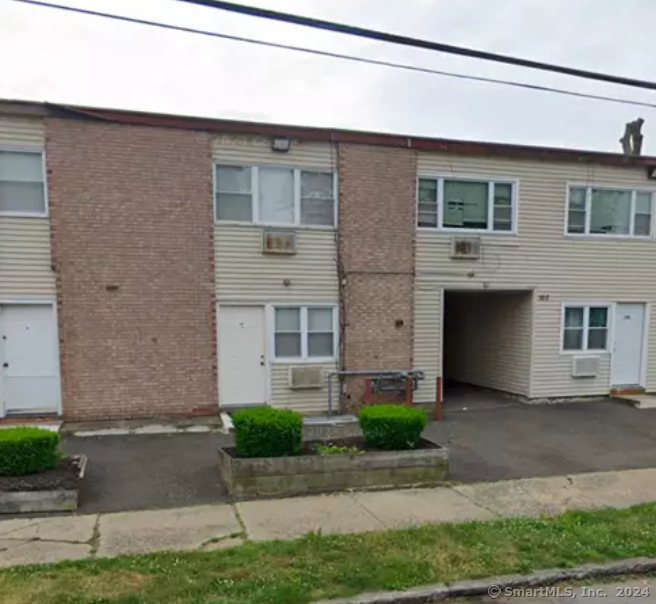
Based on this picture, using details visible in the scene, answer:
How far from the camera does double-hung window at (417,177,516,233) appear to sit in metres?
10.6

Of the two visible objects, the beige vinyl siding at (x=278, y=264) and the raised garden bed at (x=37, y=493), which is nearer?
the raised garden bed at (x=37, y=493)

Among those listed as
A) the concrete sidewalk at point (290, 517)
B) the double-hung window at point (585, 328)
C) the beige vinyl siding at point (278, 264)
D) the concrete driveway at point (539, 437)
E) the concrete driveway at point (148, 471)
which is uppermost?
the beige vinyl siding at point (278, 264)

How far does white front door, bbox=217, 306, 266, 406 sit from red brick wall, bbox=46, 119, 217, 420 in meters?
0.23

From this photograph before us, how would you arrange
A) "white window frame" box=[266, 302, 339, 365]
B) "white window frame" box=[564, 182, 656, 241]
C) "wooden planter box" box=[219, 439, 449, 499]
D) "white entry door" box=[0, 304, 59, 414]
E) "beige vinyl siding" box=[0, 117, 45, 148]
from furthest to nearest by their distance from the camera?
"white window frame" box=[564, 182, 656, 241] → "white window frame" box=[266, 302, 339, 365] → "white entry door" box=[0, 304, 59, 414] → "beige vinyl siding" box=[0, 117, 45, 148] → "wooden planter box" box=[219, 439, 449, 499]

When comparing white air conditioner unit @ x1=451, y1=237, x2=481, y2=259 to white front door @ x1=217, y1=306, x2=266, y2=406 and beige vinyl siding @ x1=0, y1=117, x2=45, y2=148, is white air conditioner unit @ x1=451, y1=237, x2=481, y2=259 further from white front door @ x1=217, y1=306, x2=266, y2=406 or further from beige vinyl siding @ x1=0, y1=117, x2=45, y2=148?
beige vinyl siding @ x1=0, y1=117, x2=45, y2=148

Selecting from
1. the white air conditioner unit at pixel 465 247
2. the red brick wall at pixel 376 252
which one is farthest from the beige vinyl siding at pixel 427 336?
the white air conditioner unit at pixel 465 247

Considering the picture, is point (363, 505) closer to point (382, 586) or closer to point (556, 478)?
point (382, 586)

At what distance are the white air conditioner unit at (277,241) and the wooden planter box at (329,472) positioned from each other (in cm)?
448

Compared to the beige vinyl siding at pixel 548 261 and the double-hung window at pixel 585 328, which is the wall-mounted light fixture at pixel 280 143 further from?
the double-hung window at pixel 585 328

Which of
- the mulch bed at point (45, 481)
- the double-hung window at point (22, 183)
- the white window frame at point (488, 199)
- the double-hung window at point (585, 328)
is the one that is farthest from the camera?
the double-hung window at point (585, 328)

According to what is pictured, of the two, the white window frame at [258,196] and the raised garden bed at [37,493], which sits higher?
the white window frame at [258,196]

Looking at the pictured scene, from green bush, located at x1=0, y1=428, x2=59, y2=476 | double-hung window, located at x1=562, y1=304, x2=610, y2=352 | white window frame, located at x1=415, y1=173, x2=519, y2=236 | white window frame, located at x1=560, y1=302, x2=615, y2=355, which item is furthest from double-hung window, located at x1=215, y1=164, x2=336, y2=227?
double-hung window, located at x1=562, y1=304, x2=610, y2=352

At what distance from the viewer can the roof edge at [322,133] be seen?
28.2 feet

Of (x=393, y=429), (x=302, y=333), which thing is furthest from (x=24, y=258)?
(x=393, y=429)
